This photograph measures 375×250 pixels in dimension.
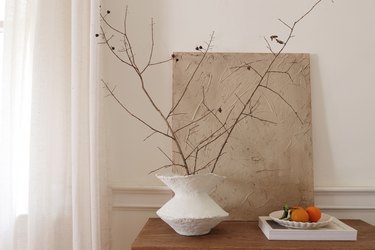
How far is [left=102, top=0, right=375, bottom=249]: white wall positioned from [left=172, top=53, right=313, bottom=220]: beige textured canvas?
0.23 ft

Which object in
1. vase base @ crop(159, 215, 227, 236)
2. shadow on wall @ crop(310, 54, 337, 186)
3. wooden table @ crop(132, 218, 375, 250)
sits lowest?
wooden table @ crop(132, 218, 375, 250)

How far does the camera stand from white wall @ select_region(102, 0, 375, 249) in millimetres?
1534

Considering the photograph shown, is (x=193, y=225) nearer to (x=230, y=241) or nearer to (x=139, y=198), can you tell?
(x=230, y=241)

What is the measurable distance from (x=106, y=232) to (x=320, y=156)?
0.98 metres

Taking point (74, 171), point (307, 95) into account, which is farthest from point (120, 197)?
point (307, 95)

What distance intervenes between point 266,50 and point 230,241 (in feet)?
2.78

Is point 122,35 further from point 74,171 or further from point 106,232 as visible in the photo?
point 106,232

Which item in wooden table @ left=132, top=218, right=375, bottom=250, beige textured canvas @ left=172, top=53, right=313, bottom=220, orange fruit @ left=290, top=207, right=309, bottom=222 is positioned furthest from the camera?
beige textured canvas @ left=172, top=53, right=313, bottom=220

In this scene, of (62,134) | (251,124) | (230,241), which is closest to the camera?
(230,241)

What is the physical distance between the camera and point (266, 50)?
1.54m

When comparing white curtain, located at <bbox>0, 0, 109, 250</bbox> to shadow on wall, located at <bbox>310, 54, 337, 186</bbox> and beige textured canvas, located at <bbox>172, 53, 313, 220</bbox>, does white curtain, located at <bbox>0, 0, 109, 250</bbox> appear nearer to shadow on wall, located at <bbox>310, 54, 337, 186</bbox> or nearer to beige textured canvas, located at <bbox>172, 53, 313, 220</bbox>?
beige textured canvas, located at <bbox>172, 53, 313, 220</bbox>

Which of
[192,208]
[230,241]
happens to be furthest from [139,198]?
[230,241]

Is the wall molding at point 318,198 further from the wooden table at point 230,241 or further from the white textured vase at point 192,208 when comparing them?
the white textured vase at point 192,208

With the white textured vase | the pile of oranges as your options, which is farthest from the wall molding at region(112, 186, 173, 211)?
the pile of oranges
